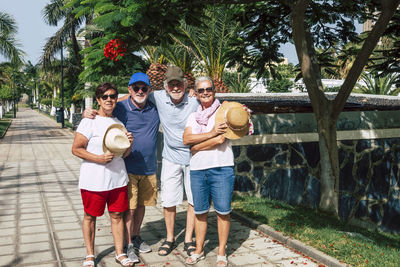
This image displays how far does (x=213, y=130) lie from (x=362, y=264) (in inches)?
85.2

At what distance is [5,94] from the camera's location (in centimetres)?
7325

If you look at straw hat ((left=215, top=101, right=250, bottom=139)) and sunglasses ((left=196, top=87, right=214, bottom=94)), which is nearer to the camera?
straw hat ((left=215, top=101, right=250, bottom=139))

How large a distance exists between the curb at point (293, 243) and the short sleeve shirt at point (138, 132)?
1985 mm

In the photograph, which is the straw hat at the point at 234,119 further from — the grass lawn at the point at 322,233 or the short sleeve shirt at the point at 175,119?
the grass lawn at the point at 322,233

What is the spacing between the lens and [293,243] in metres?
5.00

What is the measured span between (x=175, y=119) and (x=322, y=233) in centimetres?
254

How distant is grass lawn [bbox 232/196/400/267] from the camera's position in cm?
452

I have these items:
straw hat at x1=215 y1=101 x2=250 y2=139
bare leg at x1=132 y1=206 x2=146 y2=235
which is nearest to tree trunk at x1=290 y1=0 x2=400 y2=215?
straw hat at x1=215 y1=101 x2=250 y2=139

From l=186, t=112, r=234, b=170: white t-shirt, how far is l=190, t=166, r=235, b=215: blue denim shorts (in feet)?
0.20

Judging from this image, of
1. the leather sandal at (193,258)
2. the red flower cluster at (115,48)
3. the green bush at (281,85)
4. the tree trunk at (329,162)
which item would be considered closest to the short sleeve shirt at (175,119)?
the leather sandal at (193,258)

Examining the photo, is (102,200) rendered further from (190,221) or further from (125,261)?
(190,221)

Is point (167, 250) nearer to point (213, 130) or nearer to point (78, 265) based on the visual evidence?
point (78, 265)

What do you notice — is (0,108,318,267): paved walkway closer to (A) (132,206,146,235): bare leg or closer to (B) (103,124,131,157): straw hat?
(A) (132,206,146,235): bare leg

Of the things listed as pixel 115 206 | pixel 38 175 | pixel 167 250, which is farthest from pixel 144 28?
pixel 38 175
